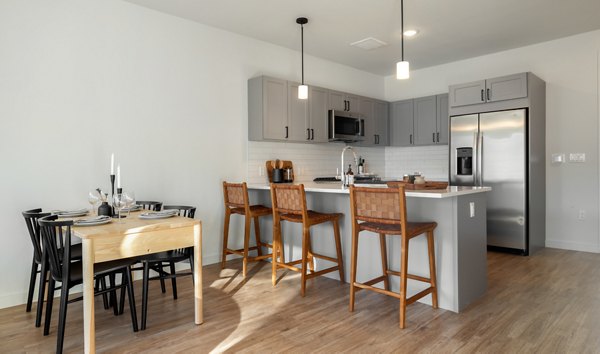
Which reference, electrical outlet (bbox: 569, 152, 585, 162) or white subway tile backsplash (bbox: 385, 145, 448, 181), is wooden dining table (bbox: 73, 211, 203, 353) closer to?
white subway tile backsplash (bbox: 385, 145, 448, 181)

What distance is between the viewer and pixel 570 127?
4809 mm

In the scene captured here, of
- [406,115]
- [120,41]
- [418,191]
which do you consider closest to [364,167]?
[406,115]

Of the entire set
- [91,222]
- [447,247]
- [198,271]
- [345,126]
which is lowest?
[198,271]

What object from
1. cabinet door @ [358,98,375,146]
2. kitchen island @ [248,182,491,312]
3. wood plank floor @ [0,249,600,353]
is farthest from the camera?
cabinet door @ [358,98,375,146]

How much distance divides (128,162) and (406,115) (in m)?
4.45

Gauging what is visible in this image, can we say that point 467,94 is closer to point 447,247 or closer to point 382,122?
point 382,122

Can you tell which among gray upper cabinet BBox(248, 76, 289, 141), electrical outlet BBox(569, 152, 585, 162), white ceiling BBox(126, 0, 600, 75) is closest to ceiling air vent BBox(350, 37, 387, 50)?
white ceiling BBox(126, 0, 600, 75)

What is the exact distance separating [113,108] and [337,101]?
3060mm

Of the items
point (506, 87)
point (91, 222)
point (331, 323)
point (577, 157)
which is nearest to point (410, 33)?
point (506, 87)

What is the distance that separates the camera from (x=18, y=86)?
308cm

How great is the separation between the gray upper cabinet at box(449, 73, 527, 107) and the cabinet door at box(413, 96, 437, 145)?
757mm

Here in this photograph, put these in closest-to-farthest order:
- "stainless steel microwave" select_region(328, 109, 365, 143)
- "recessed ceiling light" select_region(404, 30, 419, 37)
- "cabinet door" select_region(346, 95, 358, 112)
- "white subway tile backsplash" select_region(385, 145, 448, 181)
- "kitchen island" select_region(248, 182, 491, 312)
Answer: "kitchen island" select_region(248, 182, 491, 312), "recessed ceiling light" select_region(404, 30, 419, 37), "stainless steel microwave" select_region(328, 109, 365, 143), "cabinet door" select_region(346, 95, 358, 112), "white subway tile backsplash" select_region(385, 145, 448, 181)

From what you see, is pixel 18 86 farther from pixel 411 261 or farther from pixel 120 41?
pixel 411 261

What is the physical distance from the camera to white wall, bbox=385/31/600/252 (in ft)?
15.3
